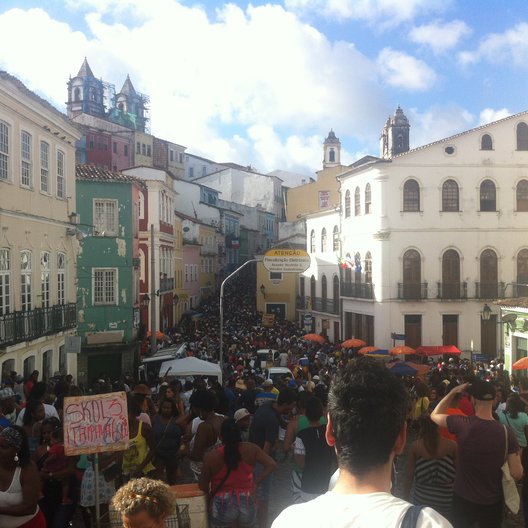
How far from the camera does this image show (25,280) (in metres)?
20.2

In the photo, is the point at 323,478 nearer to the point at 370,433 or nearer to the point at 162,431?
the point at 162,431

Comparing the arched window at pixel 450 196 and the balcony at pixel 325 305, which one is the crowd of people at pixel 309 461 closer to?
the arched window at pixel 450 196

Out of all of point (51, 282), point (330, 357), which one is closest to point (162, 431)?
point (51, 282)

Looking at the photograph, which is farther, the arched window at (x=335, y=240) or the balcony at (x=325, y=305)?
the arched window at (x=335, y=240)

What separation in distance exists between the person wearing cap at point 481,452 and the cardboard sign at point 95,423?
3.16m

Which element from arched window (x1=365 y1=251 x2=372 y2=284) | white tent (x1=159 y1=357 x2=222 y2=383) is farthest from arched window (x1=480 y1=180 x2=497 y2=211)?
white tent (x1=159 y1=357 x2=222 y2=383)

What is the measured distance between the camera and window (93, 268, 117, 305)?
33.6 metres

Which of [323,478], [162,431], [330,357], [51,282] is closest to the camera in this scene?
[323,478]

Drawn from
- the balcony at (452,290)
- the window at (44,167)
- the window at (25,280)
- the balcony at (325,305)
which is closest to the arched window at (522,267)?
the balcony at (452,290)

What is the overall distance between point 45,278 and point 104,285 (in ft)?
38.9

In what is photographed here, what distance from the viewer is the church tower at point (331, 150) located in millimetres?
78500

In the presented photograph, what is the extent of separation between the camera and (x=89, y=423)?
7.00 m

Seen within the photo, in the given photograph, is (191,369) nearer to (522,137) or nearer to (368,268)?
(368,268)

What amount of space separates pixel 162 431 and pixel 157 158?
6906cm
